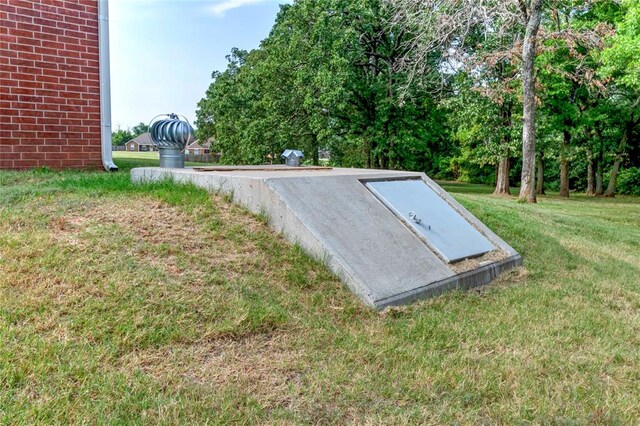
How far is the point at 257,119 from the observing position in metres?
18.1

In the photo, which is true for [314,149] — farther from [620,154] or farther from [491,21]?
[620,154]

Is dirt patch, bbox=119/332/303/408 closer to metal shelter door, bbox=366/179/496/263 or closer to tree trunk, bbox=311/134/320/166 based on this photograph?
metal shelter door, bbox=366/179/496/263

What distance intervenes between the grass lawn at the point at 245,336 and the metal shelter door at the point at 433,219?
53 cm

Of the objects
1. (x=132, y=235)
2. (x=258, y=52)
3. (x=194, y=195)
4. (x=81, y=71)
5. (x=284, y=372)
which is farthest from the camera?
(x=258, y=52)

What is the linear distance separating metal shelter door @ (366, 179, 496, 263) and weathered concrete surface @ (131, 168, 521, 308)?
0.47 feet

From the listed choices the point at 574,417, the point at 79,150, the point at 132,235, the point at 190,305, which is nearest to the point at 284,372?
the point at 190,305

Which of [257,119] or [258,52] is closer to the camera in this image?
[257,119]

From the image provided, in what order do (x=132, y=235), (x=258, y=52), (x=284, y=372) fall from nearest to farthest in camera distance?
(x=284, y=372) < (x=132, y=235) < (x=258, y=52)

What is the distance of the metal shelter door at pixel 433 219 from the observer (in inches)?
164

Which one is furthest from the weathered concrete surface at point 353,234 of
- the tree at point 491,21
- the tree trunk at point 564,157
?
the tree trunk at point 564,157

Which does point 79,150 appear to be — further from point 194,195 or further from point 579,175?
point 579,175

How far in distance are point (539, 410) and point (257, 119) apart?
1698cm

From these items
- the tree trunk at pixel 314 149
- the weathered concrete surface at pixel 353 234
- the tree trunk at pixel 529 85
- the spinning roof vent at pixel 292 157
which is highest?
the tree trunk at pixel 529 85

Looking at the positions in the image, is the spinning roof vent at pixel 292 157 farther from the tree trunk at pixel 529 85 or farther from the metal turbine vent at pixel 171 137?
the tree trunk at pixel 529 85
